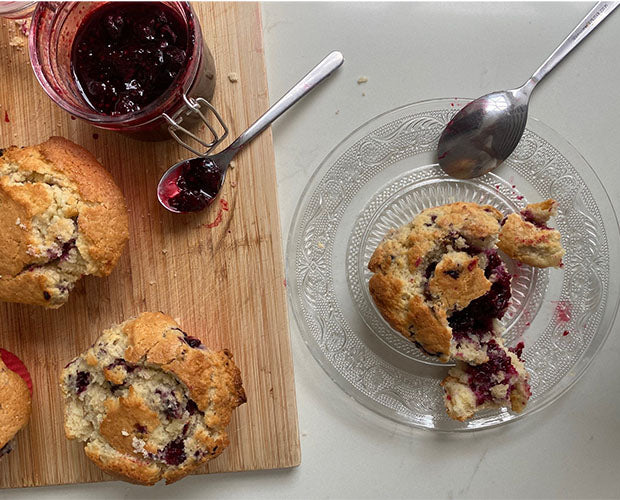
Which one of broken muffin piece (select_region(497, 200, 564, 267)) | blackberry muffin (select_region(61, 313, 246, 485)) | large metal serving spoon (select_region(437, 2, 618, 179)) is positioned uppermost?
large metal serving spoon (select_region(437, 2, 618, 179))

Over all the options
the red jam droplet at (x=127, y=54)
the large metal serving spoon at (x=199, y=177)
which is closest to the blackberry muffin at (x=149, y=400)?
the large metal serving spoon at (x=199, y=177)

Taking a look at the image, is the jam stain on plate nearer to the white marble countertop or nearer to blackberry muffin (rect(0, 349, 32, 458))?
the white marble countertop

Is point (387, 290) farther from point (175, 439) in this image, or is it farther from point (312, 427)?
point (175, 439)

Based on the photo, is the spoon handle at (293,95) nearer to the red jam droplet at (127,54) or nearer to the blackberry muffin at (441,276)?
the red jam droplet at (127,54)

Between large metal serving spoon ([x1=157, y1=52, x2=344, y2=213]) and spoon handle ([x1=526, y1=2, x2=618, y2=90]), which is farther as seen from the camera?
spoon handle ([x1=526, y1=2, x2=618, y2=90])

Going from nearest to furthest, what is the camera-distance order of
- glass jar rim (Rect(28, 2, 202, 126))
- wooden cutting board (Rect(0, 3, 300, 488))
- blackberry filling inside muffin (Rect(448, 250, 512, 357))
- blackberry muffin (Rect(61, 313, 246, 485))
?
glass jar rim (Rect(28, 2, 202, 126)), blackberry muffin (Rect(61, 313, 246, 485)), blackberry filling inside muffin (Rect(448, 250, 512, 357)), wooden cutting board (Rect(0, 3, 300, 488))

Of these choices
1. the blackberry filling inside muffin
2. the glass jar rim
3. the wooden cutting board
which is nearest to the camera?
the glass jar rim

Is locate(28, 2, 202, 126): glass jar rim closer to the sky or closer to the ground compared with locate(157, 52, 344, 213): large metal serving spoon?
closer to the sky

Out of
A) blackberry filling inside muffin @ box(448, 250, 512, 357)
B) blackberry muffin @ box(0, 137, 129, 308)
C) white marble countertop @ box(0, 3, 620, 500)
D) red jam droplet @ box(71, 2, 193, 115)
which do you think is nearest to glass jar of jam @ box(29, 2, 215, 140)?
red jam droplet @ box(71, 2, 193, 115)
